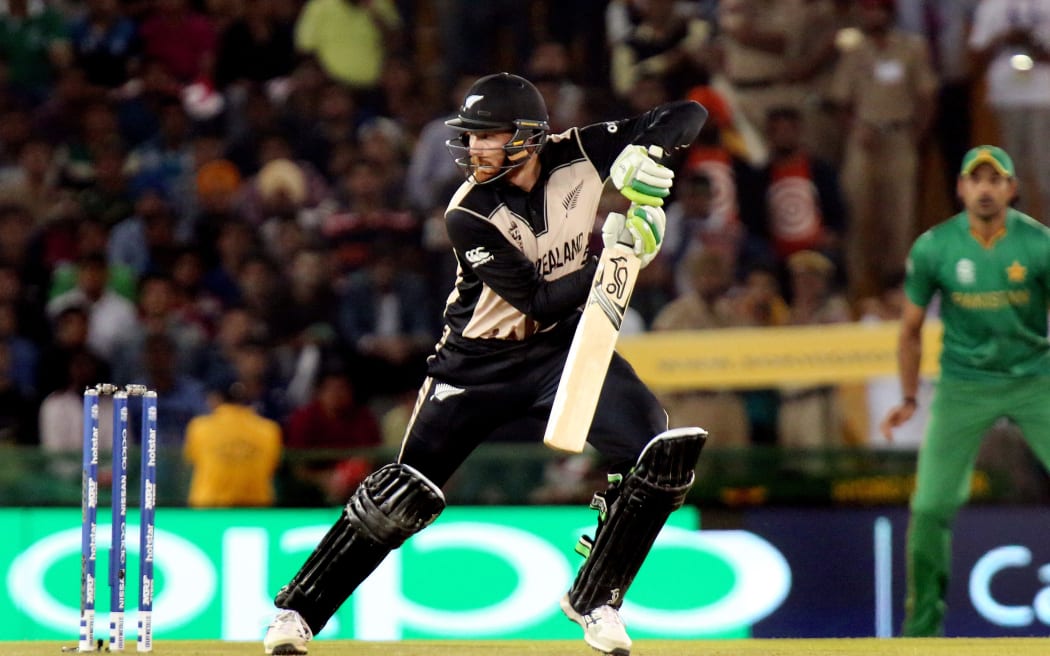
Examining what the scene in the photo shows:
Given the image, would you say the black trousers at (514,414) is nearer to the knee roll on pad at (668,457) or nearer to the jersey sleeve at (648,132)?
the knee roll on pad at (668,457)

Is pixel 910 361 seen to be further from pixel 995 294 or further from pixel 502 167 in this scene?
pixel 502 167

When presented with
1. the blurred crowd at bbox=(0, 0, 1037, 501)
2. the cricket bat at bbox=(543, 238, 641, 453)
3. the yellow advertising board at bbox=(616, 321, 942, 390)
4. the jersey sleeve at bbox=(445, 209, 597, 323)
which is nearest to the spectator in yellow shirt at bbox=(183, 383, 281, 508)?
the blurred crowd at bbox=(0, 0, 1037, 501)

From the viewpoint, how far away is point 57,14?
1044 cm

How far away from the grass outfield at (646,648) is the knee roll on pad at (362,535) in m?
0.20

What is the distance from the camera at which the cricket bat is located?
436cm

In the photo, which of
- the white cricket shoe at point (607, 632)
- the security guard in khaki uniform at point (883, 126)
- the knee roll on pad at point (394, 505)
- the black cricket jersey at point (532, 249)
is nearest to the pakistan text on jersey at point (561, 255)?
the black cricket jersey at point (532, 249)

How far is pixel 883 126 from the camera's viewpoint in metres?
Answer: 9.17

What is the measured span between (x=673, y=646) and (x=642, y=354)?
322 cm

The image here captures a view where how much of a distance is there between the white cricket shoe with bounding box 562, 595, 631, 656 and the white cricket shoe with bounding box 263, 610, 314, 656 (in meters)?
0.79

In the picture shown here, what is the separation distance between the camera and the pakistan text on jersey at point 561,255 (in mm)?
4566

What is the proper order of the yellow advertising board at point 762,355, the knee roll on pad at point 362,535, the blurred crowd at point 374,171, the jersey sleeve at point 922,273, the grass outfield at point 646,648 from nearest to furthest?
the knee roll on pad at point 362,535
the grass outfield at point 646,648
the jersey sleeve at point 922,273
the yellow advertising board at point 762,355
the blurred crowd at point 374,171

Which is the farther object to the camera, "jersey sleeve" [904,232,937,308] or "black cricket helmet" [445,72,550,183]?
"jersey sleeve" [904,232,937,308]

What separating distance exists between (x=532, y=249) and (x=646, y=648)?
4.28 feet

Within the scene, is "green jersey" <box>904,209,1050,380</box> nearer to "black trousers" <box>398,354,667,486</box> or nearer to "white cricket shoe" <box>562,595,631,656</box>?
"black trousers" <box>398,354,667,486</box>
